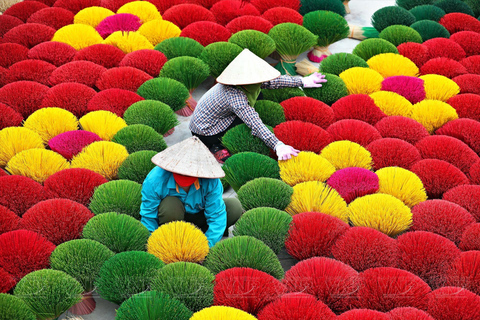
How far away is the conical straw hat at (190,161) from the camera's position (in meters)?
1.78

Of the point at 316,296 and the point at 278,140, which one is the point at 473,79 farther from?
the point at 316,296

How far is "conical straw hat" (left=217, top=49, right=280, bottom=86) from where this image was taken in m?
2.33

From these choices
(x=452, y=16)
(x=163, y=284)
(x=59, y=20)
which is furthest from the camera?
(x=452, y=16)

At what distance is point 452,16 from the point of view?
3.44m

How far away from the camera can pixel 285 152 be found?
219 cm

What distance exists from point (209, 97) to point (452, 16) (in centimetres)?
186

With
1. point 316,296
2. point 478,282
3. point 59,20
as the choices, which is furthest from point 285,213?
point 59,20

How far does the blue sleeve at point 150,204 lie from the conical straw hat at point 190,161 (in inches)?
3.5

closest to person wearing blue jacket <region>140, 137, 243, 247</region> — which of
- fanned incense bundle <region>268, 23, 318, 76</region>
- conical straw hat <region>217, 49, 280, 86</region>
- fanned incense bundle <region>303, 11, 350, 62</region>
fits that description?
conical straw hat <region>217, 49, 280, 86</region>

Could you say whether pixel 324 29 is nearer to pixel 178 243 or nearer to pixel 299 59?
pixel 299 59

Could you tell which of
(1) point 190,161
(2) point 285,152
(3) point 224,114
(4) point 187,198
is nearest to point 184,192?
(4) point 187,198

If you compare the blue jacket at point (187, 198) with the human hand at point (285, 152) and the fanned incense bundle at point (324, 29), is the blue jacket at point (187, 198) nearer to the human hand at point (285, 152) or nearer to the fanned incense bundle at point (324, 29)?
the human hand at point (285, 152)

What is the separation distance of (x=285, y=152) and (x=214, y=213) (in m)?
0.45

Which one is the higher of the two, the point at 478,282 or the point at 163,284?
the point at 163,284
